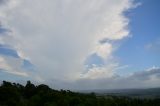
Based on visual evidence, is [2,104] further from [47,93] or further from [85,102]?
[85,102]

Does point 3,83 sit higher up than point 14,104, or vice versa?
point 3,83

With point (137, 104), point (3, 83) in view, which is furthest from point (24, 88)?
point (137, 104)

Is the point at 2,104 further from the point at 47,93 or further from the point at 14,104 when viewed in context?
the point at 47,93

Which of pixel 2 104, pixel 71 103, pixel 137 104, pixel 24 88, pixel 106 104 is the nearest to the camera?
pixel 2 104

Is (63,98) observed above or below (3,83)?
below

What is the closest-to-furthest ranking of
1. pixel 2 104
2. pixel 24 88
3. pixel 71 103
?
1. pixel 2 104
2. pixel 71 103
3. pixel 24 88

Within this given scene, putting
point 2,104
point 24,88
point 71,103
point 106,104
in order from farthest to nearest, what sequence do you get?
1. point 24,88
2. point 106,104
3. point 71,103
4. point 2,104

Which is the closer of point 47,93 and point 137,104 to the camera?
point 47,93

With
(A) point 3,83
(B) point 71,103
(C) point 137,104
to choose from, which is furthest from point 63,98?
(C) point 137,104

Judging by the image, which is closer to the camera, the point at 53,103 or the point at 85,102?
the point at 53,103
